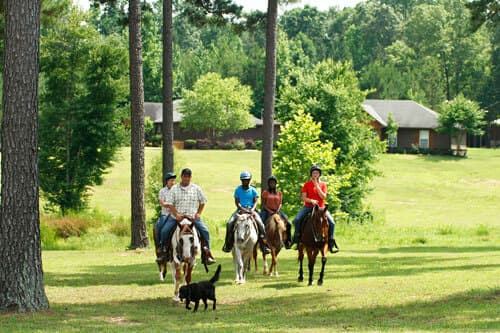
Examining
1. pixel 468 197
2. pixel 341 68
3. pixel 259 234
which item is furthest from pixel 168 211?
pixel 468 197

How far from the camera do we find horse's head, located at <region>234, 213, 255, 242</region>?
20188mm

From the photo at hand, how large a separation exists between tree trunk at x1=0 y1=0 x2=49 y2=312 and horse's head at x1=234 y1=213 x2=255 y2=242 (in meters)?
5.69

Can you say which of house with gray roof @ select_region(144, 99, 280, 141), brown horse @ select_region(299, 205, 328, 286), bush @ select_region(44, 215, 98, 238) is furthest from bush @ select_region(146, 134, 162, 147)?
brown horse @ select_region(299, 205, 328, 286)

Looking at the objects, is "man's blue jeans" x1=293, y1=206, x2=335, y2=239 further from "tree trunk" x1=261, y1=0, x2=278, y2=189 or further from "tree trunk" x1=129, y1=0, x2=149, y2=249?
"tree trunk" x1=129, y1=0, x2=149, y2=249

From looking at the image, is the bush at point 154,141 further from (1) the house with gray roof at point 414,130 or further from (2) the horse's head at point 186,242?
(2) the horse's head at point 186,242

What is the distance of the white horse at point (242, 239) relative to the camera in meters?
20.2

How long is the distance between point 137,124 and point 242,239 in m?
10.9

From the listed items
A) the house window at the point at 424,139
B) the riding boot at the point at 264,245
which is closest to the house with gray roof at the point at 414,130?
the house window at the point at 424,139

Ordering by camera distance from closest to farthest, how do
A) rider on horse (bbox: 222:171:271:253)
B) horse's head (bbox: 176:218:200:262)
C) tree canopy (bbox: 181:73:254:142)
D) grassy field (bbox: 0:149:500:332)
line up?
grassy field (bbox: 0:149:500:332), horse's head (bbox: 176:218:200:262), rider on horse (bbox: 222:171:271:253), tree canopy (bbox: 181:73:254:142)

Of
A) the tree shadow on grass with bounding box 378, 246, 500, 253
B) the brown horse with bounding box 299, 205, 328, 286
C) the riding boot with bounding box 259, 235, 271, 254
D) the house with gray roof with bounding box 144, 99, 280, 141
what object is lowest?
the tree shadow on grass with bounding box 378, 246, 500, 253

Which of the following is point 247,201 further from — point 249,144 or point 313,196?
point 249,144

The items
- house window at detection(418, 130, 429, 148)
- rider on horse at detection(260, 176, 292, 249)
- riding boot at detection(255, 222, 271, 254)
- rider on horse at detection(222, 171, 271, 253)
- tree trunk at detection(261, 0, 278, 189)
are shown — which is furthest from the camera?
house window at detection(418, 130, 429, 148)

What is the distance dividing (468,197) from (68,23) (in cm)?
3653

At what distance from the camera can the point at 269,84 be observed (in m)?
31.5
